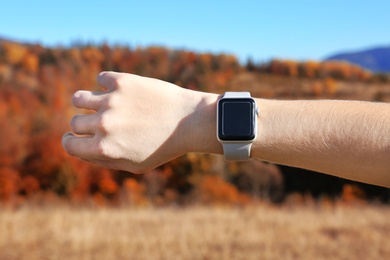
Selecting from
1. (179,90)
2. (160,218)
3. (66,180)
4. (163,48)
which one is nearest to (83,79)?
(163,48)

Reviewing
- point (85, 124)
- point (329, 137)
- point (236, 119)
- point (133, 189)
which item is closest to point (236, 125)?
point (236, 119)

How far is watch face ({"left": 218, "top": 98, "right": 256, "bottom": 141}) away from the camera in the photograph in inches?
36.3

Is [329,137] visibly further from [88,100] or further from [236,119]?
[88,100]

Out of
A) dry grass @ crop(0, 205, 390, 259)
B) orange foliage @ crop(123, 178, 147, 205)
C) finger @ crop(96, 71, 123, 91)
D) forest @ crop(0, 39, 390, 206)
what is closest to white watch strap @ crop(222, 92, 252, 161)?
finger @ crop(96, 71, 123, 91)

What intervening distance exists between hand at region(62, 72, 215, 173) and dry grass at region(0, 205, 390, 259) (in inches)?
179

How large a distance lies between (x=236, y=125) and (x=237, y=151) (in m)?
0.05

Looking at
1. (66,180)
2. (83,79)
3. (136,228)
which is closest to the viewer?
(136,228)

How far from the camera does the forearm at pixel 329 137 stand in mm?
876

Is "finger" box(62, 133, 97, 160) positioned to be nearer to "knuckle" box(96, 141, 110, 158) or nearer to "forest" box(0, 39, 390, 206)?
"knuckle" box(96, 141, 110, 158)

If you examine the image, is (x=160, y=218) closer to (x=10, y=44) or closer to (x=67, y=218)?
(x=67, y=218)

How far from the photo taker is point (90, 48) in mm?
39125

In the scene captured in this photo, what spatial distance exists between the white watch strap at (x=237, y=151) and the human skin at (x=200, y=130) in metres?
0.01

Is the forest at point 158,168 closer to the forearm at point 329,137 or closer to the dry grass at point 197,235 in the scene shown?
the dry grass at point 197,235

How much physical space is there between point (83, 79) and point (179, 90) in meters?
35.7
